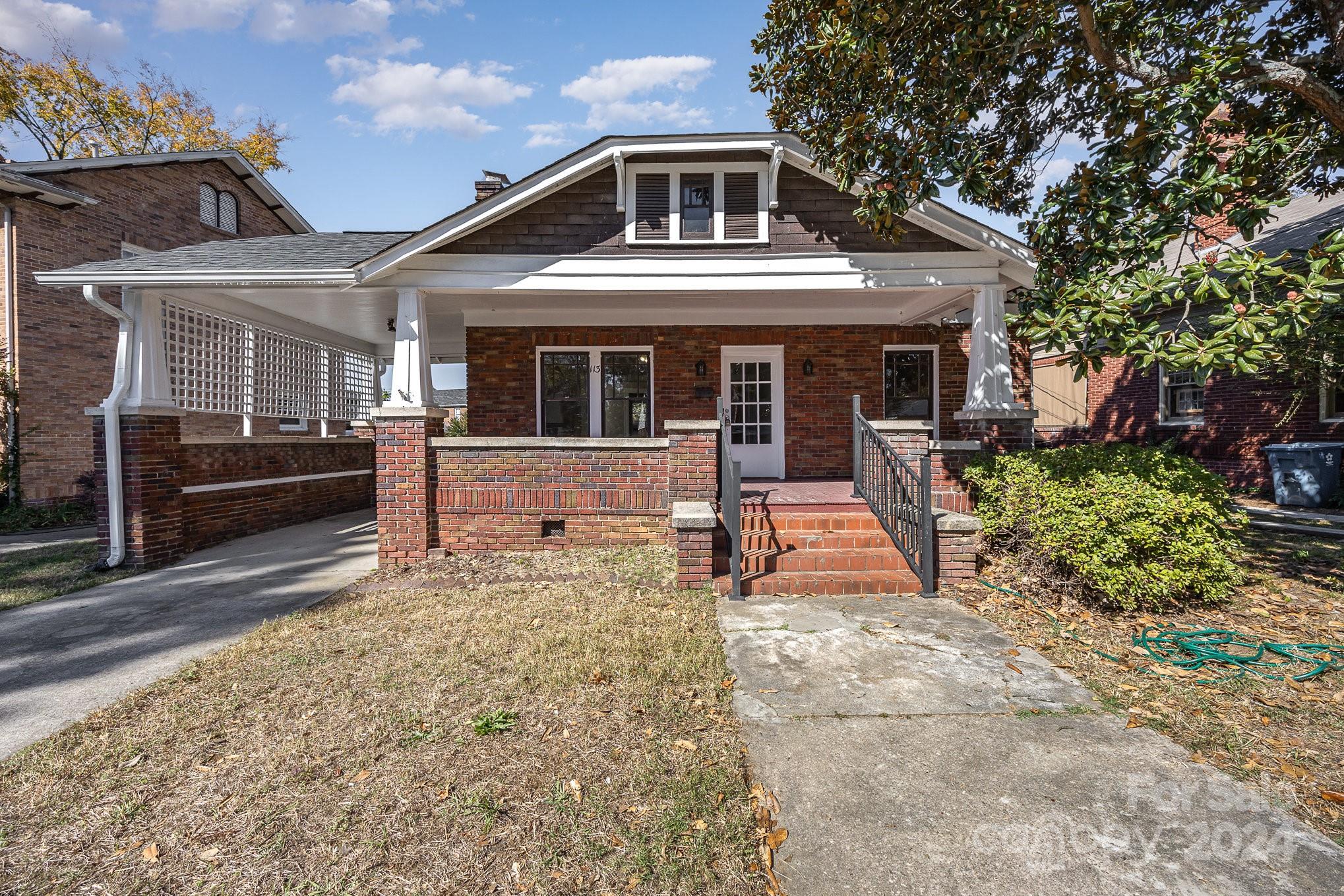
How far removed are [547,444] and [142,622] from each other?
368 cm

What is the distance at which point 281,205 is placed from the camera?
52.3 feet

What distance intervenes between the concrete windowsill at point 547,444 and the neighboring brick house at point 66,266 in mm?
9270

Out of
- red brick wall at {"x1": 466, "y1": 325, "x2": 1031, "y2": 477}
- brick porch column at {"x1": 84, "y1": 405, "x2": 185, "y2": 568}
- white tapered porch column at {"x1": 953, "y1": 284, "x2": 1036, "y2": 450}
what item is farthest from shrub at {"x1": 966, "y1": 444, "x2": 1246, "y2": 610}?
brick porch column at {"x1": 84, "y1": 405, "x2": 185, "y2": 568}

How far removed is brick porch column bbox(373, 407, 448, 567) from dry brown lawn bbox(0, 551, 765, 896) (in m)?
2.24

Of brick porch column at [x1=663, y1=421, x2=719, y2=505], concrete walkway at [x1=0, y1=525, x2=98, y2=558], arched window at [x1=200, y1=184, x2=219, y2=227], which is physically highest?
arched window at [x1=200, y1=184, x2=219, y2=227]

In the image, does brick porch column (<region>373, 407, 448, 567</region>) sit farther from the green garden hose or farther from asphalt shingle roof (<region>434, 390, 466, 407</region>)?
asphalt shingle roof (<region>434, 390, 466, 407</region>)

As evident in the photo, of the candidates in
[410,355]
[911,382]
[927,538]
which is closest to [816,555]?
[927,538]

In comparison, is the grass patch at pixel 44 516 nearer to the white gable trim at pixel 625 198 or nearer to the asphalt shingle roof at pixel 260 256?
the asphalt shingle roof at pixel 260 256

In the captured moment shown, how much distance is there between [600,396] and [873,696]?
269 inches

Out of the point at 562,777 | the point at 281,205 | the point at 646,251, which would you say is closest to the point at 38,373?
the point at 281,205

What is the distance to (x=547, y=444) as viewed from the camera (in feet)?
21.3

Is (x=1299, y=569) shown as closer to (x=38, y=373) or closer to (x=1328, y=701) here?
(x=1328, y=701)

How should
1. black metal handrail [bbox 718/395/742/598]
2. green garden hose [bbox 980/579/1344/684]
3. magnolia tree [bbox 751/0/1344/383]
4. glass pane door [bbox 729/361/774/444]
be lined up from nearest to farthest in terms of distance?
1. green garden hose [bbox 980/579/1344/684]
2. magnolia tree [bbox 751/0/1344/383]
3. black metal handrail [bbox 718/395/742/598]
4. glass pane door [bbox 729/361/774/444]

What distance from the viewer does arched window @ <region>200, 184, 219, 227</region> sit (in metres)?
13.7
